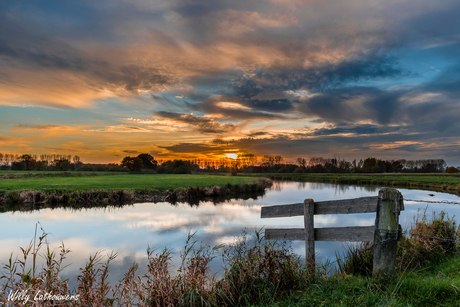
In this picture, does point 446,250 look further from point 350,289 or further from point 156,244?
point 156,244

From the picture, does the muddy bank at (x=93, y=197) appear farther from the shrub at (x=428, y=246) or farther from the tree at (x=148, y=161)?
the tree at (x=148, y=161)

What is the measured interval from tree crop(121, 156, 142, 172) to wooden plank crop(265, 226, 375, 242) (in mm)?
96469

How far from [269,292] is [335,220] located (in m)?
13.9

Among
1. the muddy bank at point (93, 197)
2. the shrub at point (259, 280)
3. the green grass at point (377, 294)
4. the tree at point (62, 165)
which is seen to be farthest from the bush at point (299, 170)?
the shrub at point (259, 280)

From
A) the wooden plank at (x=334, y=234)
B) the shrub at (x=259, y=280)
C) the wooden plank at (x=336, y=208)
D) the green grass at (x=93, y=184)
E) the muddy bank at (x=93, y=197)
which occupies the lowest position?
the muddy bank at (x=93, y=197)

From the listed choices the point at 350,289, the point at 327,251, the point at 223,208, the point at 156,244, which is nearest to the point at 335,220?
the point at 327,251

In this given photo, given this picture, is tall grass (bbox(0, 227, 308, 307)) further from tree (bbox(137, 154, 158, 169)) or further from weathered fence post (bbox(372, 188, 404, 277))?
tree (bbox(137, 154, 158, 169))

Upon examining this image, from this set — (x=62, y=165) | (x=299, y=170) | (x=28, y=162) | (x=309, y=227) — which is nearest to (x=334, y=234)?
(x=309, y=227)

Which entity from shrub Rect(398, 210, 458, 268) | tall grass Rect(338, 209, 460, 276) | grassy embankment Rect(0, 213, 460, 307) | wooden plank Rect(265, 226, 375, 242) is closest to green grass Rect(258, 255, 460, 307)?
grassy embankment Rect(0, 213, 460, 307)

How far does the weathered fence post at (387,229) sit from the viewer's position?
4949 millimetres

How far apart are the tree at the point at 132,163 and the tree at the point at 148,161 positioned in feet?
18.3

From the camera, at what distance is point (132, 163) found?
96250mm

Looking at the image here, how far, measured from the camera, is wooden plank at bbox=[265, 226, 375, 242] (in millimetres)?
5297

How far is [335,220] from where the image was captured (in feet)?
55.2
